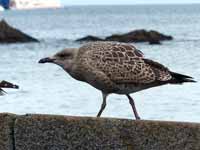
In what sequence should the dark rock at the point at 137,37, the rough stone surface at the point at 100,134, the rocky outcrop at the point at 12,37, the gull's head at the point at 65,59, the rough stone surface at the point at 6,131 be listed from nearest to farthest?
the rough stone surface at the point at 100,134 → the rough stone surface at the point at 6,131 → the gull's head at the point at 65,59 → the dark rock at the point at 137,37 → the rocky outcrop at the point at 12,37

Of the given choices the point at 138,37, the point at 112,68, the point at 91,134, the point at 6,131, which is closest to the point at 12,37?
the point at 138,37

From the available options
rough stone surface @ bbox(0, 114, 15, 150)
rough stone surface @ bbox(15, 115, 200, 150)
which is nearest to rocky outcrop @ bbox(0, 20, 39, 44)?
rough stone surface @ bbox(0, 114, 15, 150)

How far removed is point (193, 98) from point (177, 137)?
15.2 meters

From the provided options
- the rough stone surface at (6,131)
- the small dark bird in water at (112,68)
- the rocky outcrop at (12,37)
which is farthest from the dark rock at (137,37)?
the rough stone surface at (6,131)

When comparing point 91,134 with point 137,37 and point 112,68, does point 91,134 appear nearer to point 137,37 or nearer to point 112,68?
point 112,68

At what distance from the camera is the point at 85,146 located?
5.72m

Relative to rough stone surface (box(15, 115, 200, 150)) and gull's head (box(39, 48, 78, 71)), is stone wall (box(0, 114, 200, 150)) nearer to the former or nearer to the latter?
rough stone surface (box(15, 115, 200, 150))

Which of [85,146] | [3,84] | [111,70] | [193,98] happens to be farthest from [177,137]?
[193,98]

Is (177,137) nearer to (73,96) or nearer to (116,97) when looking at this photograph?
(116,97)

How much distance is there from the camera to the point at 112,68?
6.79m

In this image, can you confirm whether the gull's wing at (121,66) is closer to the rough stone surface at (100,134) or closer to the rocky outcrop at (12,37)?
the rough stone surface at (100,134)

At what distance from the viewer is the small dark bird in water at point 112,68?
669cm

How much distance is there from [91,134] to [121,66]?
120cm

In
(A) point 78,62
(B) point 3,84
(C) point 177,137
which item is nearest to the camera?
(C) point 177,137
